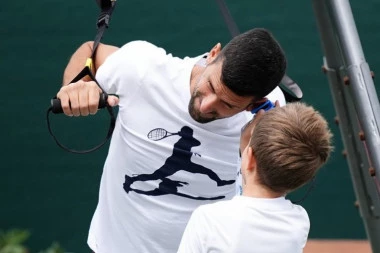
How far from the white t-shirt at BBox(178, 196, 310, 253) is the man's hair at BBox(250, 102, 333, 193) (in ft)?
0.18

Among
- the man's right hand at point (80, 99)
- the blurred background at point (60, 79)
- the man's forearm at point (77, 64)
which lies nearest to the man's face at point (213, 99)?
the man's right hand at point (80, 99)

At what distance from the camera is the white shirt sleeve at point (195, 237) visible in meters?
1.84

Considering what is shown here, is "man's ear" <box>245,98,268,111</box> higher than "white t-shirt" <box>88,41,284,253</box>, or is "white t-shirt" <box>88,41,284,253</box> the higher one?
"man's ear" <box>245,98,268,111</box>

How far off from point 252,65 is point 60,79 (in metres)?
2.30

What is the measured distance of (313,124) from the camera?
189 centimetres

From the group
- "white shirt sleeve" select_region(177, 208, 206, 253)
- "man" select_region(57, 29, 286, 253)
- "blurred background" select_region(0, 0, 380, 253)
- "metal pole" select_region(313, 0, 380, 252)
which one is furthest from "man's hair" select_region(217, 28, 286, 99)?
"blurred background" select_region(0, 0, 380, 253)

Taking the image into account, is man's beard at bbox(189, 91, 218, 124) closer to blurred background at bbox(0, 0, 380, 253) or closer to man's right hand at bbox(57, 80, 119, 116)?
man's right hand at bbox(57, 80, 119, 116)

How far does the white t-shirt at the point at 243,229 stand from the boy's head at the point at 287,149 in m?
0.05

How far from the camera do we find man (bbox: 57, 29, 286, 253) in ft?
7.16

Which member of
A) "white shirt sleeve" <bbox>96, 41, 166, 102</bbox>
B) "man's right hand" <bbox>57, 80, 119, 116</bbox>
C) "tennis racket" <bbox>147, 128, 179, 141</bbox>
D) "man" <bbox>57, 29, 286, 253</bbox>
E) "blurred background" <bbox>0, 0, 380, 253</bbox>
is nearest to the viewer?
"man's right hand" <bbox>57, 80, 119, 116</bbox>

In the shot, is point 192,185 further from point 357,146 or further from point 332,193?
point 332,193

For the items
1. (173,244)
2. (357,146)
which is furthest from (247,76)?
(173,244)

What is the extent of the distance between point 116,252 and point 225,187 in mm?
403

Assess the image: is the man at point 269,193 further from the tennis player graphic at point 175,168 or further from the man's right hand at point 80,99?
the tennis player graphic at point 175,168
